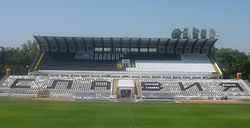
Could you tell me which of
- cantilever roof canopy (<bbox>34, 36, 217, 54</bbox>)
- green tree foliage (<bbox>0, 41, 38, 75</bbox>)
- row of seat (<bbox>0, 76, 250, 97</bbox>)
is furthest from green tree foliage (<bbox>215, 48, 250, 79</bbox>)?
green tree foliage (<bbox>0, 41, 38, 75</bbox>)

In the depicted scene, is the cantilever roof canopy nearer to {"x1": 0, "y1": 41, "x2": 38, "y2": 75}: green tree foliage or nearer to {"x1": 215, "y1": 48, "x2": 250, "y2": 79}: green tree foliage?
{"x1": 215, "y1": 48, "x2": 250, "y2": 79}: green tree foliage

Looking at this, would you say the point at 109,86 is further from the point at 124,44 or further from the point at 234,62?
the point at 234,62

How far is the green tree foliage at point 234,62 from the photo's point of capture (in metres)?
78.1

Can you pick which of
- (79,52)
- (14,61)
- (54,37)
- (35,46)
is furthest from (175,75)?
(35,46)

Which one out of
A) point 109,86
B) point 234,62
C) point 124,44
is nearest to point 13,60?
point 124,44

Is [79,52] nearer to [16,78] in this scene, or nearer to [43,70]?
[43,70]

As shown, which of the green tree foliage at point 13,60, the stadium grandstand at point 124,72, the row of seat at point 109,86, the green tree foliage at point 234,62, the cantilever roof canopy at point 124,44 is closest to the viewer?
the stadium grandstand at point 124,72

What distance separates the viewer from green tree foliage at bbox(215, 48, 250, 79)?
256 ft

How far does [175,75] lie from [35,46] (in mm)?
61010

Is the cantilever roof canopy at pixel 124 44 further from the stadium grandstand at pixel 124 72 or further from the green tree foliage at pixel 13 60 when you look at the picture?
the green tree foliage at pixel 13 60

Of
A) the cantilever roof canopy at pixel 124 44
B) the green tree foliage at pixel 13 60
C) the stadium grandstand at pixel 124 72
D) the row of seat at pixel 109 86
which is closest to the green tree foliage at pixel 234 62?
the stadium grandstand at pixel 124 72

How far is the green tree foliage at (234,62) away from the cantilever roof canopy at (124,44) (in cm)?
894

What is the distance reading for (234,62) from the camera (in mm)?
80688

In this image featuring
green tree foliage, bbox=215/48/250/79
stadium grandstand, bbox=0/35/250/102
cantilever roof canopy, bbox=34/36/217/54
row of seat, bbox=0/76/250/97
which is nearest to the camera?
stadium grandstand, bbox=0/35/250/102
